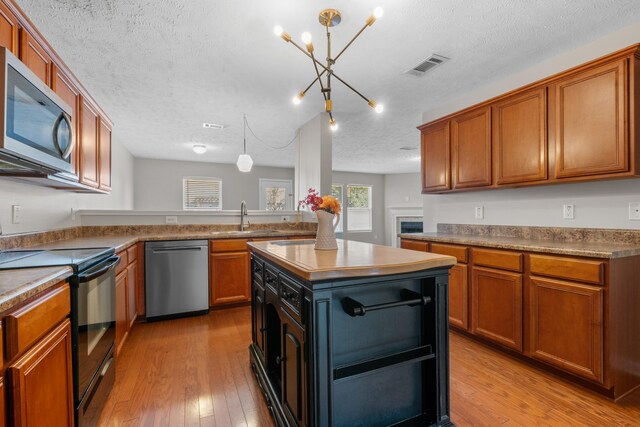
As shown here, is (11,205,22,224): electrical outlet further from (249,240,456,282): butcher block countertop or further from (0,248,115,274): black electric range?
(249,240,456,282): butcher block countertop

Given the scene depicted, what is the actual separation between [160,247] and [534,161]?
3588 mm

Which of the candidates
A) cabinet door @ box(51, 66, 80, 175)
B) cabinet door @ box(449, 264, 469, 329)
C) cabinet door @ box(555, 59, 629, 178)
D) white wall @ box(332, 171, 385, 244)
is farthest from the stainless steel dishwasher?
white wall @ box(332, 171, 385, 244)

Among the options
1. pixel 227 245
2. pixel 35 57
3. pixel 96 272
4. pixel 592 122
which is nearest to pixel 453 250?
pixel 592 122

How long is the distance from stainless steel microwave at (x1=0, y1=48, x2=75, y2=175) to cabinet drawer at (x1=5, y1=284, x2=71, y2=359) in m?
0.63

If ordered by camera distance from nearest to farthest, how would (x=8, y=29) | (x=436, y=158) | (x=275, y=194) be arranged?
1. (x=8, y=29)
2. (x=436, y=158)
3. (x=275, y=194)

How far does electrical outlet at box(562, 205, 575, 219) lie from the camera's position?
8.02 ft

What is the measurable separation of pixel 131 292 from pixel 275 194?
5193 millimetres

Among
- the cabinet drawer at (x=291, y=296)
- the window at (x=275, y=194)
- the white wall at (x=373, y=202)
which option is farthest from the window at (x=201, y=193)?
the cabinet drawer at (x=291, y=296)

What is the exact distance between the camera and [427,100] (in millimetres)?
3486

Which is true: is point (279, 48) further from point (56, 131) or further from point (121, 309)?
point (121, 309)

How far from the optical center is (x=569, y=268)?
1932 mm

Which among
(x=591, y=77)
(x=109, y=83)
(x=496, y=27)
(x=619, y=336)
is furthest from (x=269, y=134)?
(x=619, y=336)

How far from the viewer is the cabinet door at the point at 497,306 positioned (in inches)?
87.7

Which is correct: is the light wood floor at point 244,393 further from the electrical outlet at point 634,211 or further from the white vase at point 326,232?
the electrical outlet at point 634,211
